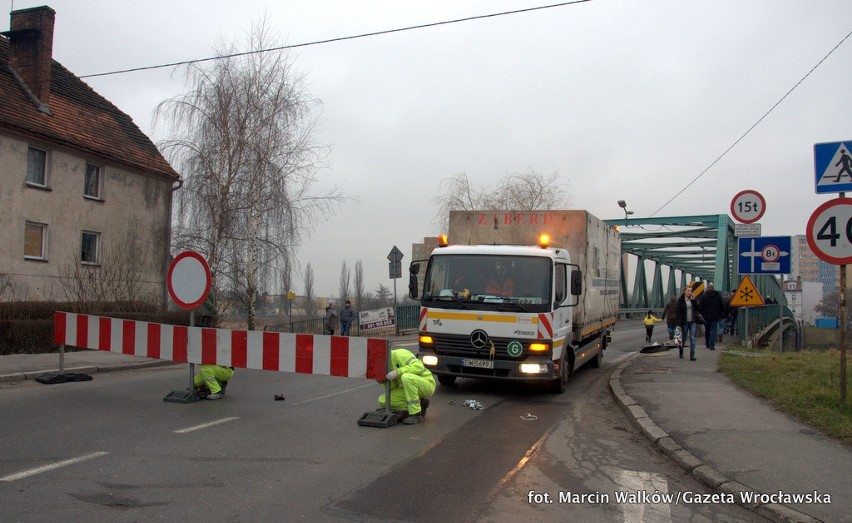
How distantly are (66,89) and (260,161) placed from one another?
7896 mm

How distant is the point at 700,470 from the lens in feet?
18.9

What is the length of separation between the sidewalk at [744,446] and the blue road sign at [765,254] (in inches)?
199

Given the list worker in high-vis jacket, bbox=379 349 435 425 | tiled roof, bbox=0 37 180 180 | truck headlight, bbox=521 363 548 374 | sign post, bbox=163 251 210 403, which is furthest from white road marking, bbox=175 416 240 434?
tiled roof, bbox=0 37 180 180

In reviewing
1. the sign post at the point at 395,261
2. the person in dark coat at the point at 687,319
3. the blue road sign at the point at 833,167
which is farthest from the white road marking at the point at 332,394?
the sign post at the point at 395,261

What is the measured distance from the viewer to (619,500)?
5.12m

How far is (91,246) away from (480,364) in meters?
18.6

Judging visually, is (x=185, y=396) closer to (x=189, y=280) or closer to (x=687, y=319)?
(x=189, y=280)

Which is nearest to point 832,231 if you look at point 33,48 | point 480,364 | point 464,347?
point 480,364

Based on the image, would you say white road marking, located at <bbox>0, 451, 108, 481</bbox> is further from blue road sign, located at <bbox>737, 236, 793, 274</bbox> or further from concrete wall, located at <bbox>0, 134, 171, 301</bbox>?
concrete wall, located at <bbox>0, 134, 171, 301</bbox>

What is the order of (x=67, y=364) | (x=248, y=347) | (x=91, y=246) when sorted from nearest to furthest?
(x=248, y=347) < (x=67, y=364) < (x=91, y=246)

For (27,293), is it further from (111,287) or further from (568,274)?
(568,274)

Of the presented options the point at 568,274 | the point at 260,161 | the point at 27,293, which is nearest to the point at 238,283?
the point at 260,161

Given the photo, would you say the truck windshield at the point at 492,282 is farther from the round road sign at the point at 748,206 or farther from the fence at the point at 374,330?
the fence at the point at 374,330

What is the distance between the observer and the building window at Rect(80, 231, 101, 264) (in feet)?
74.5
